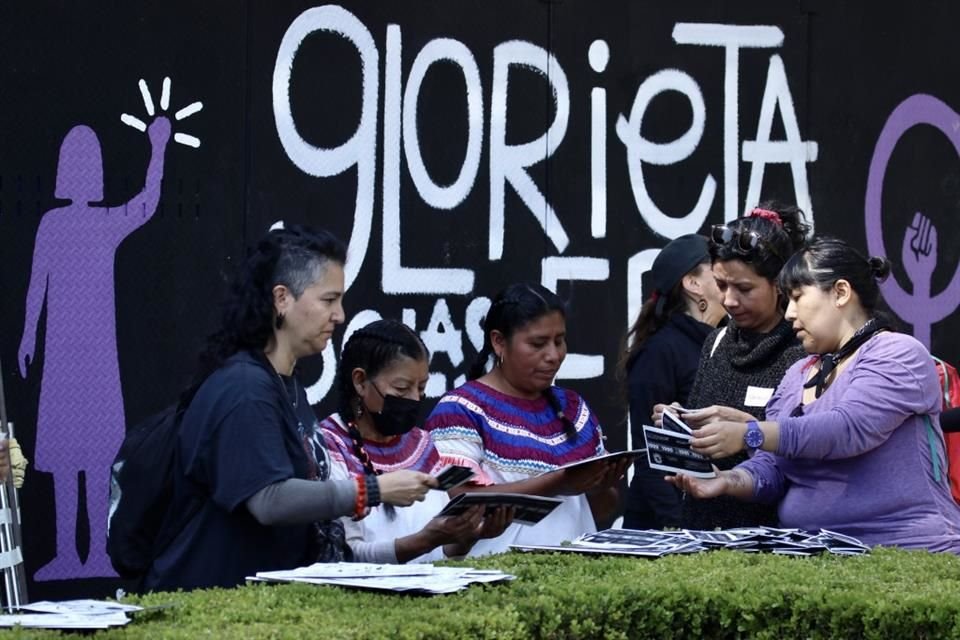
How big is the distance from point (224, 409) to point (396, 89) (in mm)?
3163

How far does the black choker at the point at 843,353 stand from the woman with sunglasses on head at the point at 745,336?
386 mm

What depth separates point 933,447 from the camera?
4.89 m

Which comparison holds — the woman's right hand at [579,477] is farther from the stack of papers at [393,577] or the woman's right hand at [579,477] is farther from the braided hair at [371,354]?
the stack of papers at [393,577]

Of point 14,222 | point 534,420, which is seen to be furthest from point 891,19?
point 14,222

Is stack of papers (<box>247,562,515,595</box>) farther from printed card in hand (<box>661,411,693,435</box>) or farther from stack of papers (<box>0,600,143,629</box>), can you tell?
printed card in hand (<box>661,411,693,435</box>)

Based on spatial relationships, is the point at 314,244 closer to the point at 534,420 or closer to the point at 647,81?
the point at 534,420

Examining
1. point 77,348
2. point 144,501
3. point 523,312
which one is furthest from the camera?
point 77,348

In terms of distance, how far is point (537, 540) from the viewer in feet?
17.6

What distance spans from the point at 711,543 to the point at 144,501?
154 cm

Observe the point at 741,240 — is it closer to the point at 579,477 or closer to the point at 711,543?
the point at 579,477

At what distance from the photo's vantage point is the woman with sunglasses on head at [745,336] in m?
5.48


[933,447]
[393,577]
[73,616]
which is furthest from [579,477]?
[73,616]

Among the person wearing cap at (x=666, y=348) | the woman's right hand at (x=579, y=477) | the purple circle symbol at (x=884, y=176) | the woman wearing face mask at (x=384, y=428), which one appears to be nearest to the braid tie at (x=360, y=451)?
the woman wearing face mask at (x=384, y=428)

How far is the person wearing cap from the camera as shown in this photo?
238 inches
